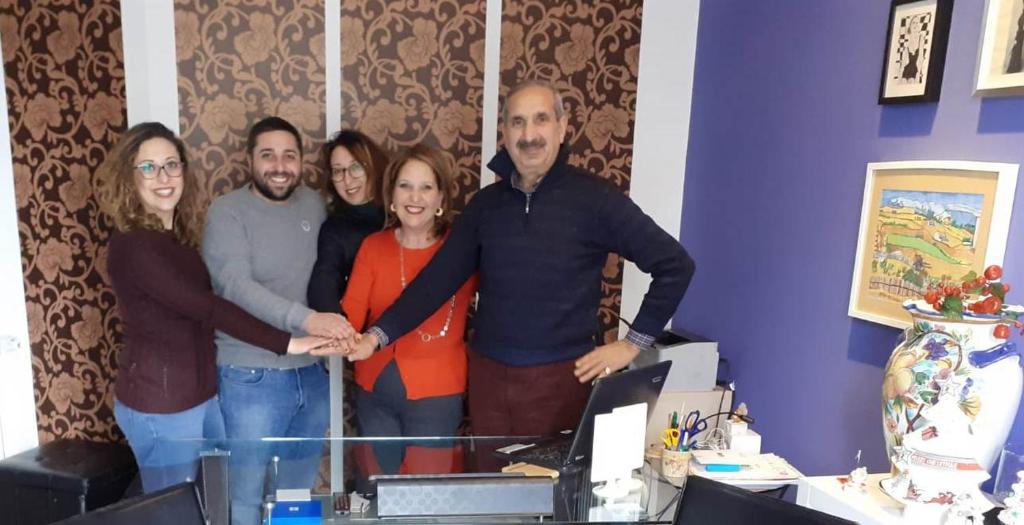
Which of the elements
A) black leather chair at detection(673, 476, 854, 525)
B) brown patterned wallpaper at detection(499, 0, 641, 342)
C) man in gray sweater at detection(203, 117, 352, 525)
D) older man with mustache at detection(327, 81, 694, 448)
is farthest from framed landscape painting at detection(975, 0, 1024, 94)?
man in gray sweater at detection(203, 117, 352, 525)

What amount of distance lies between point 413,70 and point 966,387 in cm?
226

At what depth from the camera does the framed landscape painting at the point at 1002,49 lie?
148cm

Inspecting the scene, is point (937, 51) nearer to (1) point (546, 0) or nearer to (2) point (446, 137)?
(1) point (546, 0)

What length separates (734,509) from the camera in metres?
1.16

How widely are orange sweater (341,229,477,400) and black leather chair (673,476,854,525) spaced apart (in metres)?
1.11

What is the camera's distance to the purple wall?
5.51 ft

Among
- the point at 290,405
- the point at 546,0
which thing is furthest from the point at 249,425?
the point at 546,0

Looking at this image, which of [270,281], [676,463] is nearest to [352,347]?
[270,281]

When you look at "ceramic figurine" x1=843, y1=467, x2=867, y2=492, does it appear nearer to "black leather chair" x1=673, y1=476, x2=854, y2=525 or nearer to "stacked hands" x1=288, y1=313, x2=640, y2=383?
"black leather chair" x1=673, y1=476, x2=854, y2=525

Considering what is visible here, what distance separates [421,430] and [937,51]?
6.24 ft

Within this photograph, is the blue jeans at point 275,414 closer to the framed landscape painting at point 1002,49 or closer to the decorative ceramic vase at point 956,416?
the decorative ceramic vase at point 956,416

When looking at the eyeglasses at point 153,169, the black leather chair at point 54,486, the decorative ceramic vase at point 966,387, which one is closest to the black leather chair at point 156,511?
the eyeglasses at point 153,169

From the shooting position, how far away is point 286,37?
8.58 ft

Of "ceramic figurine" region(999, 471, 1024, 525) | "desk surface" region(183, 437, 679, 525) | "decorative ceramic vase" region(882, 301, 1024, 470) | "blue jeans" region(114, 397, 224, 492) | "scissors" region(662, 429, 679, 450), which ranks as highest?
"decorative ceramic vase" region(882, 301, 1024, 470)
